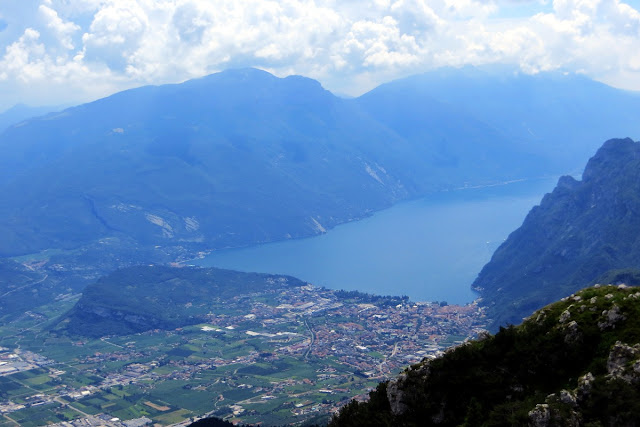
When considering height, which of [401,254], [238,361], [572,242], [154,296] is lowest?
[238,361]

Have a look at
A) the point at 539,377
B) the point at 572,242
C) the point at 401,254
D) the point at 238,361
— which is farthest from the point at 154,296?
the point at 539,377

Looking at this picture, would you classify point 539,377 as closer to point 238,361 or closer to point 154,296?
point 238,361

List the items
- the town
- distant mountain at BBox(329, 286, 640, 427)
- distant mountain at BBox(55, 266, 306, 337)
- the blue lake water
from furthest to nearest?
1. the blue lake water
2. distant mountain at BBox(55, 266, 306, 337)
3. the town
4. distant mountain at BBox(329, 286, 640, 427)

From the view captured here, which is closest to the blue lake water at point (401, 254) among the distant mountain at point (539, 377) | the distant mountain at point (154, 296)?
the distant mountain at point (154, 296)

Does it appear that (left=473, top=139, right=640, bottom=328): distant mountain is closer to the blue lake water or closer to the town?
the town

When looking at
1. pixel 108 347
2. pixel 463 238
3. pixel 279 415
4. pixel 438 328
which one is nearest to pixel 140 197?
→ pixel 463 238

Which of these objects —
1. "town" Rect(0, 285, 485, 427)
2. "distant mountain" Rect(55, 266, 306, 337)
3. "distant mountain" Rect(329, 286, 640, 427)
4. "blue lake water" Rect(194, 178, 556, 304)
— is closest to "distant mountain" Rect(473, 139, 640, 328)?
"town" Rect(0, 285, 485, 427)
